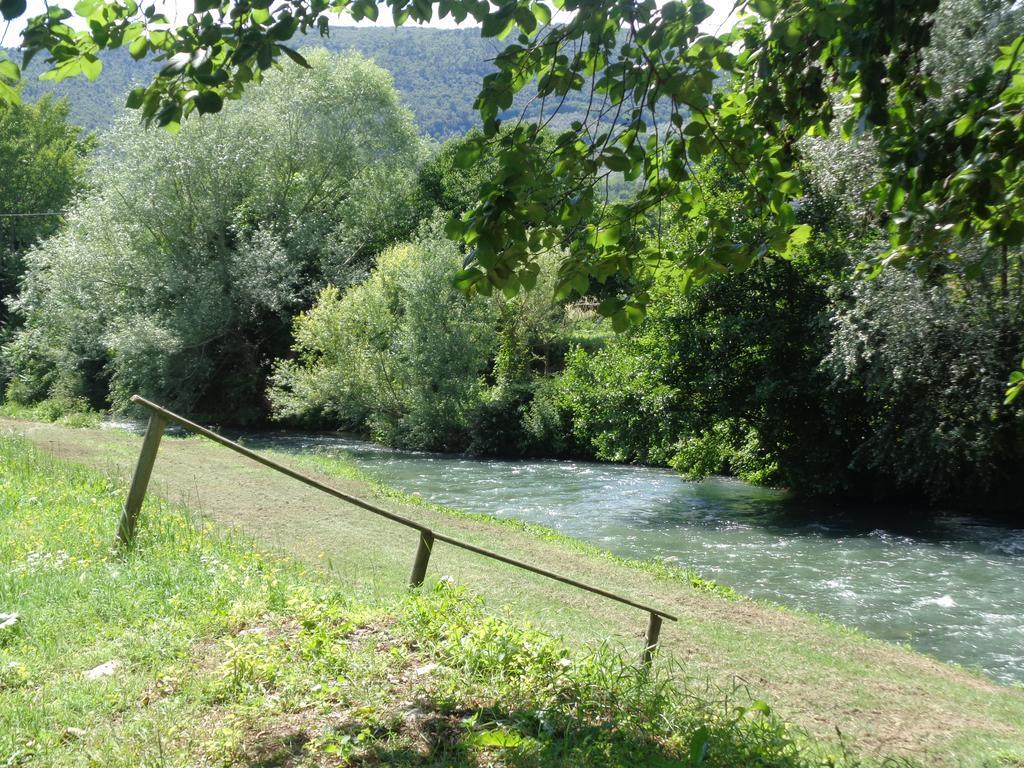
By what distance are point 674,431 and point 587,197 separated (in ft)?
62.5

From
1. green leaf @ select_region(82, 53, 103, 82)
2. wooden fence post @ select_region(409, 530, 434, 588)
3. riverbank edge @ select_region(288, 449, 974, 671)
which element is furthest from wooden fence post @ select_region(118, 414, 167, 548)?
riverbank edge @ select_region(288, 449, 974, 671)

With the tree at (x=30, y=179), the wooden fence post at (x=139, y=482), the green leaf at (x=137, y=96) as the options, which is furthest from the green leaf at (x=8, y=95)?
the tree at (x=30, y=179)

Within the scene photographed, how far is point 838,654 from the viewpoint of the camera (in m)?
9.49

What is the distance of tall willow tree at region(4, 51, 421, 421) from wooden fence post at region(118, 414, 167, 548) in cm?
2800

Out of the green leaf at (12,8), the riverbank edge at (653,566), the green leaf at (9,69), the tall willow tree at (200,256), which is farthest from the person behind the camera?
the tall willow tree at (200,256)

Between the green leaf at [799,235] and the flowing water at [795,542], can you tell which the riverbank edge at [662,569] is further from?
the green leaf at [799,235]

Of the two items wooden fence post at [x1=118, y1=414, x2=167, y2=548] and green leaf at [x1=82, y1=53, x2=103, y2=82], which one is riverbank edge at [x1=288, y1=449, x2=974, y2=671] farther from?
green leaf at [x1=82, y1=53, x2=103, y2=82]

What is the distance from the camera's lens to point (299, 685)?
5.01 metres

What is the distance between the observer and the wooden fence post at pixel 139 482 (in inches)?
289

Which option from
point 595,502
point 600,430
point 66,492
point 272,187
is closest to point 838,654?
point 66,492

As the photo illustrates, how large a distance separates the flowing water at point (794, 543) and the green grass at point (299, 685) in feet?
22.0

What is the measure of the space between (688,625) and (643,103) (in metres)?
6.44

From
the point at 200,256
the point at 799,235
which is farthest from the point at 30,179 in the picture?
the point at 799,235

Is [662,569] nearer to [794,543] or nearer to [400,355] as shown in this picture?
[794,543]
